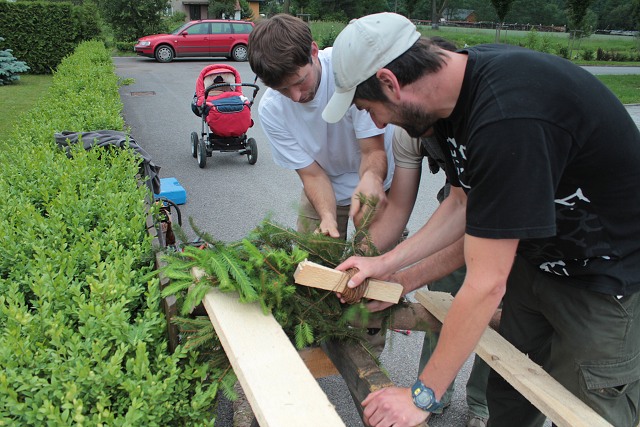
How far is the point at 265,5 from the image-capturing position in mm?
58312

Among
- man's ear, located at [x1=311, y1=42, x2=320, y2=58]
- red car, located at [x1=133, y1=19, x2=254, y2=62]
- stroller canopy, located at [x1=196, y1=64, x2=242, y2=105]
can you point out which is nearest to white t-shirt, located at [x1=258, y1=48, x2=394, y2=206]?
man's ear, located at [x1=311, y1=42, x2=320, y2=58]

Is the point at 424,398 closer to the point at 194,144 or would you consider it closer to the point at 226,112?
the point at 226,112

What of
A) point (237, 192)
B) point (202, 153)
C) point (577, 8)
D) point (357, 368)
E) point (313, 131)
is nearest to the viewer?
point (357, 368)

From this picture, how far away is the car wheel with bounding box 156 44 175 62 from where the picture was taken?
23.3m

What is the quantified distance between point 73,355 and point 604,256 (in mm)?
1849

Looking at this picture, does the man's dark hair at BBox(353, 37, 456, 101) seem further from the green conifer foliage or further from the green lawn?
the green lawn

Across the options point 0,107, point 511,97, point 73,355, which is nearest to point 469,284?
point 511,97

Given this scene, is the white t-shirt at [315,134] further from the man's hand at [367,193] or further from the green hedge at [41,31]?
the green hedge at [41,31]

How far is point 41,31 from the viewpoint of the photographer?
19.9m

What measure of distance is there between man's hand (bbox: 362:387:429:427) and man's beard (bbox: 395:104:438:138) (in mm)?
870

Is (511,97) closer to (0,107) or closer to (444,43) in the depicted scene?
(444,43)

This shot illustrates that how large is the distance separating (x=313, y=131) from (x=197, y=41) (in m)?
22.2

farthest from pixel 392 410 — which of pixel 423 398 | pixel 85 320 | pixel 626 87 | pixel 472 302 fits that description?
pixel 626 87

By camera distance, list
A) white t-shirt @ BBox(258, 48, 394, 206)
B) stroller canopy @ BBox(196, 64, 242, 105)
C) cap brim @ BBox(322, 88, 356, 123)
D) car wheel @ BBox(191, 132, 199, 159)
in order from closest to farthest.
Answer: cap brim @ BBox(322, 88, 356, 123), white t-shirt @ BBox(258, 48, 394, 206), stroller canopy @ BBox(196, 64, 242, 105), car wheel @ BBox(191, 132, 199, 159)
